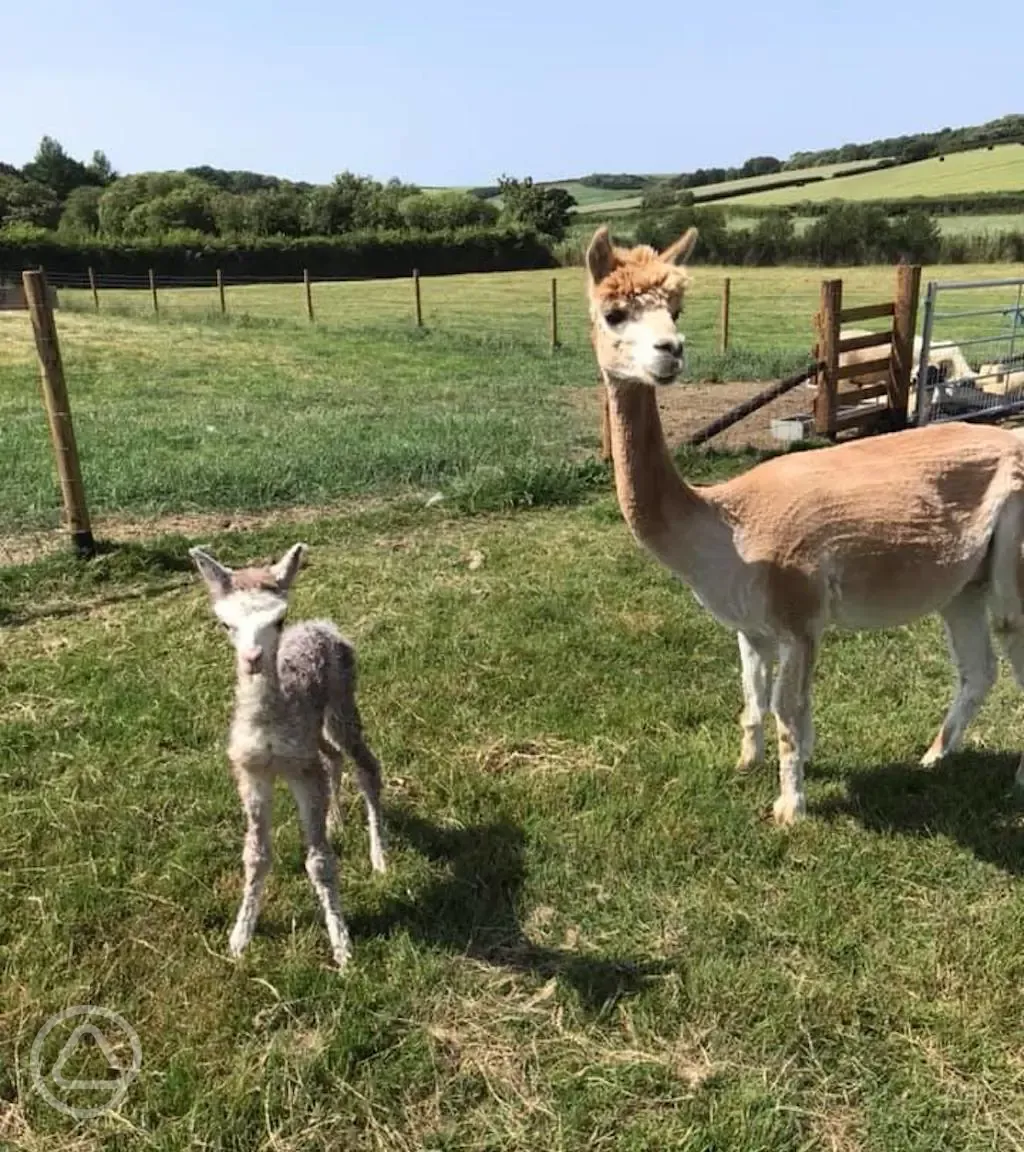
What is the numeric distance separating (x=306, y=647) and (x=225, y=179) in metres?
139

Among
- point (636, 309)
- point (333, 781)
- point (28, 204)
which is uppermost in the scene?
point (28, 204)

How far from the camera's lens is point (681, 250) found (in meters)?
3.89

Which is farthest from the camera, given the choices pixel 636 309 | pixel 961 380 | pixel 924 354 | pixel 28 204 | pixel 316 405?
pixel 28 204

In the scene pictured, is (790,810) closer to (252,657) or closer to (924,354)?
(252,657)

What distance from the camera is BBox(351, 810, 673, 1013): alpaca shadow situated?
3.44 meters

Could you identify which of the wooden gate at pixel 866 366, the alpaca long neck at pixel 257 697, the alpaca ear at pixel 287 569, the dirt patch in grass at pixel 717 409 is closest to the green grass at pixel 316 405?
the dirt patch in grass at pixel 717 409

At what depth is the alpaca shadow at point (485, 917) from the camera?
3439 mm

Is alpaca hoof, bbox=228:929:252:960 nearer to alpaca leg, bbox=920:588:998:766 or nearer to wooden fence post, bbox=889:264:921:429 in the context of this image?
alpaca leg, bbox=920:588:998:766

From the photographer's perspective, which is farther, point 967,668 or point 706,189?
point 706,189

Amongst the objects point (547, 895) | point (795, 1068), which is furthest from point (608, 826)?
point (795, 1068)

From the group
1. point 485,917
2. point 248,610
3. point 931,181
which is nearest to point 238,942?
point 485,917

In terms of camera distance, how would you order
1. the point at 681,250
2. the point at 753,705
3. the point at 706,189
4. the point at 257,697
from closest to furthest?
the point at 257,697, the point at 681,250, the point at 753,705, the point at 706,189

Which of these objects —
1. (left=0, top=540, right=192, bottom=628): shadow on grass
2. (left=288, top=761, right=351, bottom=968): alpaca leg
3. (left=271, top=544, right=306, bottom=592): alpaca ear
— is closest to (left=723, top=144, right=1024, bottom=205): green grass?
(left=0, top=540, right=192, bottom=628): shadow on grass

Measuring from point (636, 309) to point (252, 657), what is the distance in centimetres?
172
